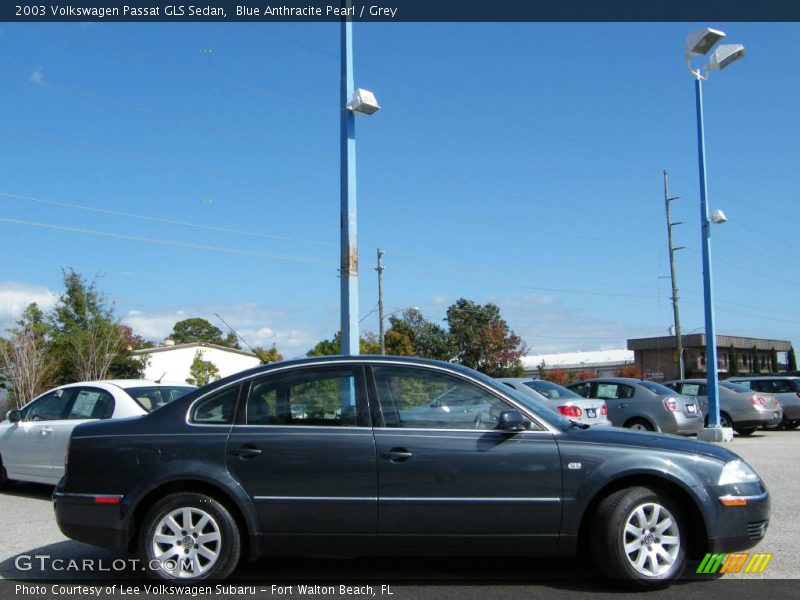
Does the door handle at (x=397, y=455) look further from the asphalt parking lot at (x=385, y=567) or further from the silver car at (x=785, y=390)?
the silver car at (x=785, y=390)

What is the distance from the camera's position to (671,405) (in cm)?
1588

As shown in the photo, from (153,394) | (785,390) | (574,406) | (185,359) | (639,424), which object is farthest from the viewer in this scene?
(185,359)

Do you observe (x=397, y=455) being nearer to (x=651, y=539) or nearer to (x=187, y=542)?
(x=187, y=542)

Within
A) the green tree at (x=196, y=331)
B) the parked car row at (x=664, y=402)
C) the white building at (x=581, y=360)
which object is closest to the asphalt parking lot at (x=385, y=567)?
the parked car row at (x=664, y=402)

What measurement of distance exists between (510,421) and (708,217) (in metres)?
14.9

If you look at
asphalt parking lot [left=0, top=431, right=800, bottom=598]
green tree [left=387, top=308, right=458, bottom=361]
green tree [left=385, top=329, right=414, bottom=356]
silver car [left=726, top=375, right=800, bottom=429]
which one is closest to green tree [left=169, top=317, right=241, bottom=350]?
green tree [left=387, top=308, right=458, bottom=361]

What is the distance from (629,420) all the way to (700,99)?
7773 mm

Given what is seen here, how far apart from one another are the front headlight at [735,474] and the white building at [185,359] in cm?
4031

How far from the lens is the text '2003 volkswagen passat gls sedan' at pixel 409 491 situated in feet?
17.7

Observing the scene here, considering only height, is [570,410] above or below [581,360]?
below

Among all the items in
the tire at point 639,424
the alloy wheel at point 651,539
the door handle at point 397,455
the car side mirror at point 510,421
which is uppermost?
the car side mirror at point 510,421

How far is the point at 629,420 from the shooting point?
16.0 metres

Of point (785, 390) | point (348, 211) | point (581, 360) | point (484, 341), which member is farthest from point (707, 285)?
point (581, 360)

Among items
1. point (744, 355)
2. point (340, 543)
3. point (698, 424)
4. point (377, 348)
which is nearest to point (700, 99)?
point (698, 424)
